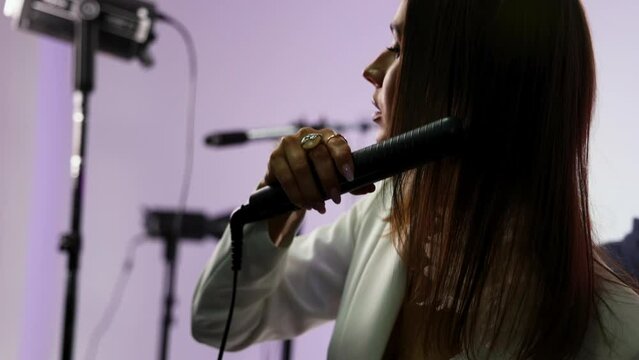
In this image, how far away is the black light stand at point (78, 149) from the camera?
1.09m

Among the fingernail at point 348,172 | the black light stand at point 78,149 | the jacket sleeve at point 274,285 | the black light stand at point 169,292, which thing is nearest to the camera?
the fingernail at point 348,172

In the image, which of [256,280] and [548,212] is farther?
[256,280]

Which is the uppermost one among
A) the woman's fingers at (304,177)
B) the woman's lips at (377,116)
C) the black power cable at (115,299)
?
the woman's lips at (377,116)

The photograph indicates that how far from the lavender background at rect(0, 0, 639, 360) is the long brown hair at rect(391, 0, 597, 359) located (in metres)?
0.83

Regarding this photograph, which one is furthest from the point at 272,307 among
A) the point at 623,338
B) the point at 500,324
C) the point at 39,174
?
the point at 39,174

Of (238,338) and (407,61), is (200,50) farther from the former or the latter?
(407,61)

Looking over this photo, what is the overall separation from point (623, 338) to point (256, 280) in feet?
1.30

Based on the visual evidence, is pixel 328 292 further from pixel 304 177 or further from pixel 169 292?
pixel 169 292

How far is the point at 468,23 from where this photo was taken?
61 cm

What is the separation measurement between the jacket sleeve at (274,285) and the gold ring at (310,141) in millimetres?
222

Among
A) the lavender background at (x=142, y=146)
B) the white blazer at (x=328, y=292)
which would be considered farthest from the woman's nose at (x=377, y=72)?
the lavender background at (x=142, y=146)

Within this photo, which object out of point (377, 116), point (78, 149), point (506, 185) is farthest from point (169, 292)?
point (506, 185)

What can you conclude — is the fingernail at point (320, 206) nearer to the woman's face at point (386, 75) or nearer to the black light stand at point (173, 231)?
the woman's face at point (386, 75)

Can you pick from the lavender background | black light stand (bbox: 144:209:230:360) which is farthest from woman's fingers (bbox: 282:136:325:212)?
black light stand (bbox: 144:209:230:360)
